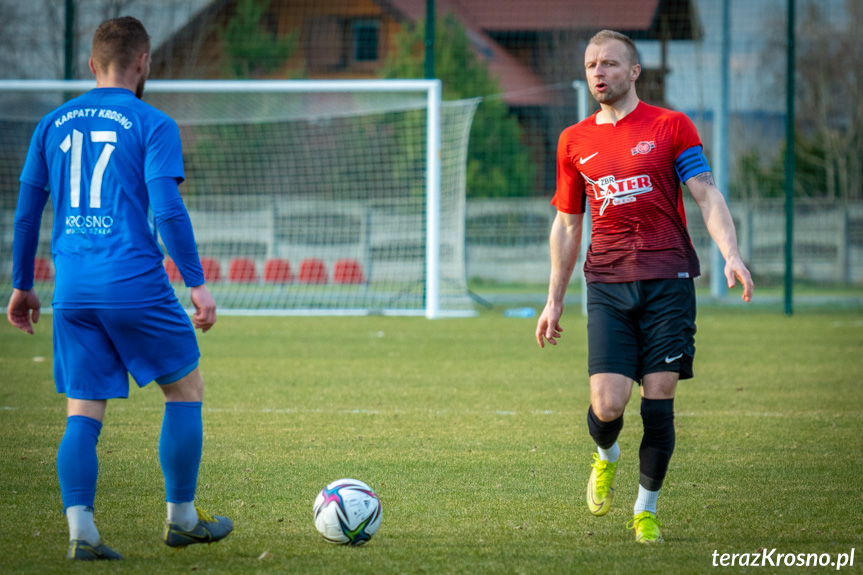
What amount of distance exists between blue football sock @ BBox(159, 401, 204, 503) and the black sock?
1807 millimetres

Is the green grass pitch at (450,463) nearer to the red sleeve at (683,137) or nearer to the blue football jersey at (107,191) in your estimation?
the blue football jersey at (107,191)

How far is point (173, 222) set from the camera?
3246 millimetres

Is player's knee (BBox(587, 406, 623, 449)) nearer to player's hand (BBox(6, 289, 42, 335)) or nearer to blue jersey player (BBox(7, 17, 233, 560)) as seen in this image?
blue jersey player (BBox(7, 17, 233, 560))

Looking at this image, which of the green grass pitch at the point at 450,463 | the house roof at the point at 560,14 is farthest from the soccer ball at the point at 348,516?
the house roof at the point at 560,14

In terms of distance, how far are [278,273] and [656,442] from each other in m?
12.6

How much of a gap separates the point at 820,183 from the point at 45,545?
2704 cm

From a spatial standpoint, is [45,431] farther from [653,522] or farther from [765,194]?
[765,194]

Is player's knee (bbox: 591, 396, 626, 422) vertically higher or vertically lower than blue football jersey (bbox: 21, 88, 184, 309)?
lower

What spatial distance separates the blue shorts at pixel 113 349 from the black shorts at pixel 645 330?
5.64ft

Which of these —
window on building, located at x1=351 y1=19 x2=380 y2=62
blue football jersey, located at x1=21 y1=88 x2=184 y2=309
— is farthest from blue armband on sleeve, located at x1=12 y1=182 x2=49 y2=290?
window on building, located at x1=351 y1=19 x2=380 y2=62

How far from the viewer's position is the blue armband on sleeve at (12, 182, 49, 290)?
11.1 feet

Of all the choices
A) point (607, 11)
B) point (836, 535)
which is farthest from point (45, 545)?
point (607, 11)

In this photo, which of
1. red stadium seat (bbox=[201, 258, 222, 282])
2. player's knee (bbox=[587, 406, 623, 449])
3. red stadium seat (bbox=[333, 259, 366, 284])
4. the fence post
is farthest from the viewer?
the fence post

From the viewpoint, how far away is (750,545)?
3.53 meters
